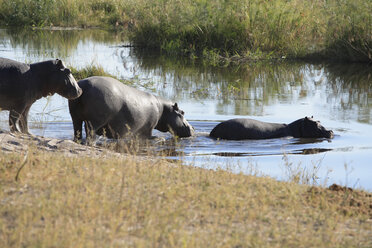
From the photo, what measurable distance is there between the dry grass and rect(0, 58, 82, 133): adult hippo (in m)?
1.96

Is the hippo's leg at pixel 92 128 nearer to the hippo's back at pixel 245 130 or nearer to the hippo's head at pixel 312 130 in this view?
the hippo's back at pixel 245 130

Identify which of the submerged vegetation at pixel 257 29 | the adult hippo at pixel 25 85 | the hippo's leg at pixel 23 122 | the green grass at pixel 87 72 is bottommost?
the hippo's leg at pixel 23 122

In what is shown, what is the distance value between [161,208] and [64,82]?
12.4ft

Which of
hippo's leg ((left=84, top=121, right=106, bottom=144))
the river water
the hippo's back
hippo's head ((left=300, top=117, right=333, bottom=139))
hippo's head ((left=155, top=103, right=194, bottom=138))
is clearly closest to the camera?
the river water

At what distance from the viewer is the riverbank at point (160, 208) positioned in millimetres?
4656

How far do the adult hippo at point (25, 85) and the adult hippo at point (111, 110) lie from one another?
0.34 m

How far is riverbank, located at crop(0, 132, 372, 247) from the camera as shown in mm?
4656

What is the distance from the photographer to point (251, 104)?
1297 centimetres

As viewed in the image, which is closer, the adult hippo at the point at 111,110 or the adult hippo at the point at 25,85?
the adult hippo at the point at 25,85

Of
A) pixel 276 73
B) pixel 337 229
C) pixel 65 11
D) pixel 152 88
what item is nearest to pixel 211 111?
pixel 152 88

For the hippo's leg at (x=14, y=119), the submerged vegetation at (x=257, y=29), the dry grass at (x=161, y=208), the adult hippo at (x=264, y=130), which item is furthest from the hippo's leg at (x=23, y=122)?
the submerged vegetation at (x=257, y=29)

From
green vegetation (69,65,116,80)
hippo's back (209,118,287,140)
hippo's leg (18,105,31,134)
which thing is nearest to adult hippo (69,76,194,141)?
hippo's leg (18,105,31,134)

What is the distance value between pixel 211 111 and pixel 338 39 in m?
8.04

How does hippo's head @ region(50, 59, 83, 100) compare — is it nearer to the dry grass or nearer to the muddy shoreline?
the muddy shoreline
